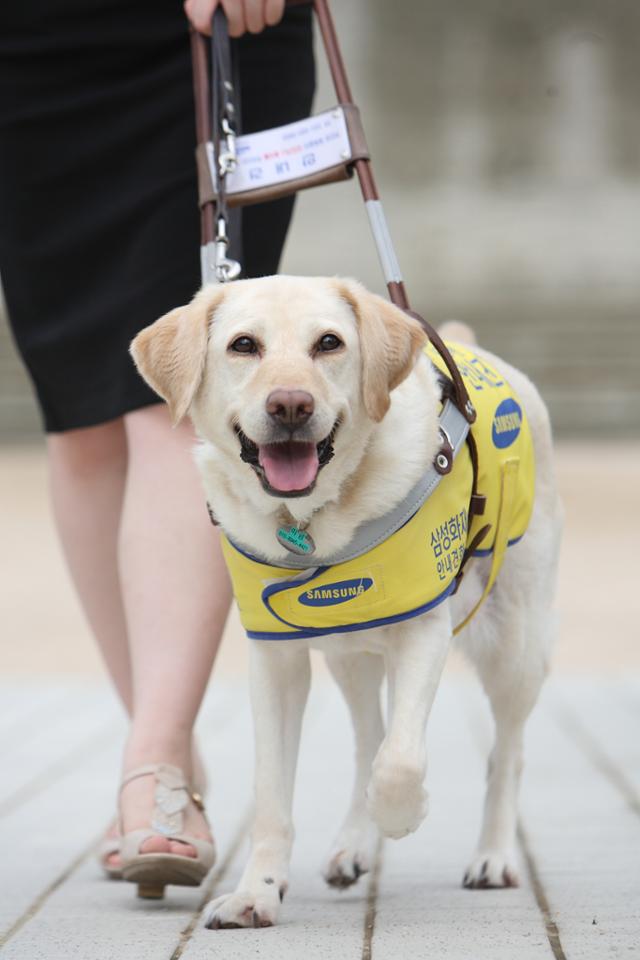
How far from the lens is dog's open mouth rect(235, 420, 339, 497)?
2387 millimetres

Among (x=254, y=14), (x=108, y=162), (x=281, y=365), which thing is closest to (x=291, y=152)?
(x=254, y=14)

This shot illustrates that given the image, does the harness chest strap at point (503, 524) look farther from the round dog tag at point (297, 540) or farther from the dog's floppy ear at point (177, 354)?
the dog's floppy ear at point (177, 354)

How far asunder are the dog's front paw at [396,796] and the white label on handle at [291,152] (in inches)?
46.7

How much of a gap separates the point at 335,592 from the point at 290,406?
1.11ft

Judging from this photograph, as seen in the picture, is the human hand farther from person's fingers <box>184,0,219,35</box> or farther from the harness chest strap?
the harness chest strap

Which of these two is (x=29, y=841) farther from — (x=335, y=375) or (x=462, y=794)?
(x=335, y=375)

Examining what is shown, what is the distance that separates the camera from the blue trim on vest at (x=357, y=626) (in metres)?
2.49

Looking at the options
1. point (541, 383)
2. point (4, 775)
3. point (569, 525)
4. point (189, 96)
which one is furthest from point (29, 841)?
point (541, 383)

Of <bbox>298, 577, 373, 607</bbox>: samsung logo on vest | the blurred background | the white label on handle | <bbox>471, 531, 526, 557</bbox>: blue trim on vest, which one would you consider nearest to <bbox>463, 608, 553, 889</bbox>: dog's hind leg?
<bbox>471, 531, 526, 557</bbox>: blue trim on vest

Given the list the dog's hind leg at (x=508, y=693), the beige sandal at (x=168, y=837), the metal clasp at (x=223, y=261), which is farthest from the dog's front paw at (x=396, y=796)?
the metal clasp at (x=223, y=261)

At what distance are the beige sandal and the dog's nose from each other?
2.72ft

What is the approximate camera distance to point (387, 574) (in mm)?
2486

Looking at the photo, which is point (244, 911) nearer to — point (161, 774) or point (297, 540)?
point (161, 774)

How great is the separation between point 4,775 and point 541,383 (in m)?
19.4
